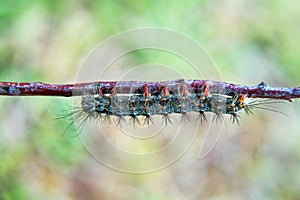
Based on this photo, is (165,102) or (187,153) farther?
(187,153)

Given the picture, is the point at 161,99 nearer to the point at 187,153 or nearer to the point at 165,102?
the point at 165,102

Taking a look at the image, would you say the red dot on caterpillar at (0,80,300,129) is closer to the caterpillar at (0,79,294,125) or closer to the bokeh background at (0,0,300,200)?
the caterpillar at (0,79,294,125)

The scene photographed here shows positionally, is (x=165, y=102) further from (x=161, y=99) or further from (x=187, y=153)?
(x=187, y=153)

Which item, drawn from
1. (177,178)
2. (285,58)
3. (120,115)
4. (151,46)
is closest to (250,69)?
(285,58)

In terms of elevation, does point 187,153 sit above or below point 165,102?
above

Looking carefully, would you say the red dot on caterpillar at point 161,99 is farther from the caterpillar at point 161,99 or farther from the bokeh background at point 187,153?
the bokeh background at point 187,153

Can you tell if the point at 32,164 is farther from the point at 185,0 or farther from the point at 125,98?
the point at 185,0

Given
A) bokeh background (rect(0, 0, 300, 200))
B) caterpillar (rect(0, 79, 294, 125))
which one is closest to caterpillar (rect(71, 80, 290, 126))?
caterpillar (rect(0, 79, 294, 125))

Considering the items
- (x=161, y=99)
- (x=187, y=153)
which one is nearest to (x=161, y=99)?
(x=161, y=99)
